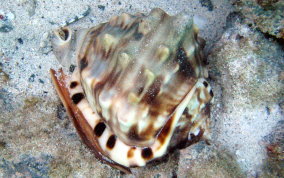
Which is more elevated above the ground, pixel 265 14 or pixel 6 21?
pixel 6 21

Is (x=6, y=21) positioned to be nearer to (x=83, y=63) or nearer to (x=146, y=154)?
(x=83, y=63)

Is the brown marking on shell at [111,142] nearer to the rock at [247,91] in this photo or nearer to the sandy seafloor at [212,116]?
the sandy seafloor at [212,116]

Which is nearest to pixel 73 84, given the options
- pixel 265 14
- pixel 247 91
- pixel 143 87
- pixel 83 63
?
pixel 83 63

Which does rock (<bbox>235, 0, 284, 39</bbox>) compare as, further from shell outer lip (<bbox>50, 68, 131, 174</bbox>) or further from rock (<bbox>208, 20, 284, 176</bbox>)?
shell outer lip (<bbox>50, 68, 131, 174</bbox>)

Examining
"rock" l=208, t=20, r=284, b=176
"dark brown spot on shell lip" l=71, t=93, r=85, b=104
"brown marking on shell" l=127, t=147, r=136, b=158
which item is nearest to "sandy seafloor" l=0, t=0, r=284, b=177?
"rock" l=208, t=20, r=284, b=176

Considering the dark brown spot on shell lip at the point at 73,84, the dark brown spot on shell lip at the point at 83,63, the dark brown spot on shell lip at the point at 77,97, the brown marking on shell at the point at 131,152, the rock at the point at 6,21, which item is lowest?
the brown marking on shell at the point at 131,152

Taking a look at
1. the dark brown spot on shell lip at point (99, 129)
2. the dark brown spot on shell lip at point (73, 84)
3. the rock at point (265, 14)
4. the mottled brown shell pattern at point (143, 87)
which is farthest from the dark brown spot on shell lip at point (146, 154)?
the rock at point (265, 14)

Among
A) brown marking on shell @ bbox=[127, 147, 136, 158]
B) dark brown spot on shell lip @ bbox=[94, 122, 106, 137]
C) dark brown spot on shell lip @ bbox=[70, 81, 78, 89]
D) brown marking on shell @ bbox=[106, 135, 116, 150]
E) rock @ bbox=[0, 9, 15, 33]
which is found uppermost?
rock @ bbox=[0, 9, 15, 33]
